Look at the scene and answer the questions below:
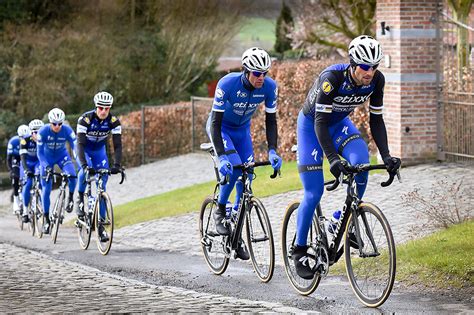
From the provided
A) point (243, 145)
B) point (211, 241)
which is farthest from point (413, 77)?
point (243, 145)

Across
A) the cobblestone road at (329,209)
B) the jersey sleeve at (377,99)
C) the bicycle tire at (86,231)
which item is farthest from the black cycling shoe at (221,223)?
the bicycle tire at (86,231)

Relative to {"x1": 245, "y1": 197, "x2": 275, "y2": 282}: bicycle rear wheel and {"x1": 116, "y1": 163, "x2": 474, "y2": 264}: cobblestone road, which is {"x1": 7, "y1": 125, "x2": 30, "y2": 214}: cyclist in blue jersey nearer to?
{"x1": 116, "y1": 163, "x2": 474, "y2": 264}: cobblestone road

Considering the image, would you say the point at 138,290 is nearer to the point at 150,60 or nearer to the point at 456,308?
the point at 456,308

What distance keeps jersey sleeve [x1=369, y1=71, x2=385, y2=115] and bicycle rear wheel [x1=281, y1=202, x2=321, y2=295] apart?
1.12m

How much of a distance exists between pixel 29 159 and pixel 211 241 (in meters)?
9.20

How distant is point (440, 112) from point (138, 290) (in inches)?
354

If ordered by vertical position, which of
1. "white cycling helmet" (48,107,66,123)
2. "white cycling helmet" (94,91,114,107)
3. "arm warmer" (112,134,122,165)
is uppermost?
"white cycling helmet" (94,91,114,107)

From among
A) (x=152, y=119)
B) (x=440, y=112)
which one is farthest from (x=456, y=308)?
(x=152, y=119)

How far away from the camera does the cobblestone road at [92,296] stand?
30.6 feet

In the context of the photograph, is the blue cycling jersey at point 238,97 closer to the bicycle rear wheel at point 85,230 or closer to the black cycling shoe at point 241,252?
the black cycling shoe at point 241,252

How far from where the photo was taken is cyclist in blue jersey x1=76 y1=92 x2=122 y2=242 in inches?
583

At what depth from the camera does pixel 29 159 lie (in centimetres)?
2042

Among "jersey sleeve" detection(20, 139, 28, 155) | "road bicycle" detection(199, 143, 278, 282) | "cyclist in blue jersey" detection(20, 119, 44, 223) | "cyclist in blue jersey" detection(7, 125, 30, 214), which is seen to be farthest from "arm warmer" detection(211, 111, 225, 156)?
"cyclist in blue jersey" detection(7, 125, 30, 214)

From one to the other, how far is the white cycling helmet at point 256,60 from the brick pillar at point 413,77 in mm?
7847
